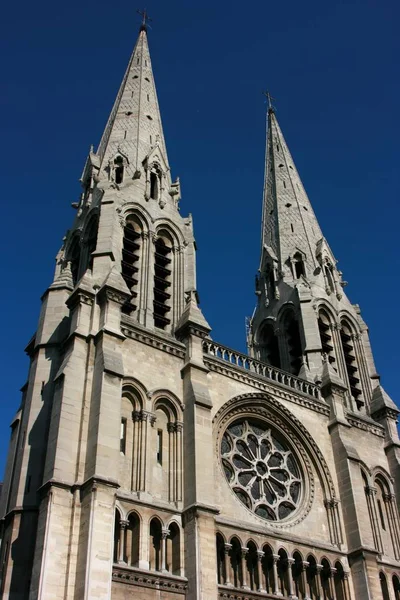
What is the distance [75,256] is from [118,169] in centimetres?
454

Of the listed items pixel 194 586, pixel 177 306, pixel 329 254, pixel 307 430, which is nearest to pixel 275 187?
pixel 329 254

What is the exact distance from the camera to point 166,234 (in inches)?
1086

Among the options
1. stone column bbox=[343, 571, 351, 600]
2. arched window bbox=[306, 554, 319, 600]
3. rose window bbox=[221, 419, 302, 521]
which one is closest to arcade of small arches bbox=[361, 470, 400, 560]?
stone column bbox=[343, 571, 351, 600]

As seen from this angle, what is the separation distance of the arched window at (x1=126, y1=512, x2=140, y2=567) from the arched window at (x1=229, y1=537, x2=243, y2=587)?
3.13 m

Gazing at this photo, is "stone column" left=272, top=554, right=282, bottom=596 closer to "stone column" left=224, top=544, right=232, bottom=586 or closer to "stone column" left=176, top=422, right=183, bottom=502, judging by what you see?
"stone column" left=224, top=544, right=232, bottom=586

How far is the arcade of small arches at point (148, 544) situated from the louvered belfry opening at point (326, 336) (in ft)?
43.3

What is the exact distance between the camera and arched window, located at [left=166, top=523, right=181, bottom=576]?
17625 mm

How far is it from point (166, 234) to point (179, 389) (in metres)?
8.37

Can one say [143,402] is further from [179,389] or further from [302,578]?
[302,578]

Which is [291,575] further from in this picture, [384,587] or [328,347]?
[328,347]

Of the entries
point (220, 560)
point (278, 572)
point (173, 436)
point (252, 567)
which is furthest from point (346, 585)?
point (173, 436)

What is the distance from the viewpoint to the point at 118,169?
96.6 ft

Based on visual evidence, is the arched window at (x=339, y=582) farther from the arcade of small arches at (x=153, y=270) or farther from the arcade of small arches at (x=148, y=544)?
the arcade of small arches at (x=153, y=270)

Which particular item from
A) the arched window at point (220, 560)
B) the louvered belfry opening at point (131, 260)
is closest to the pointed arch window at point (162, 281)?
the louvered belfry opening at point (131, 260)
